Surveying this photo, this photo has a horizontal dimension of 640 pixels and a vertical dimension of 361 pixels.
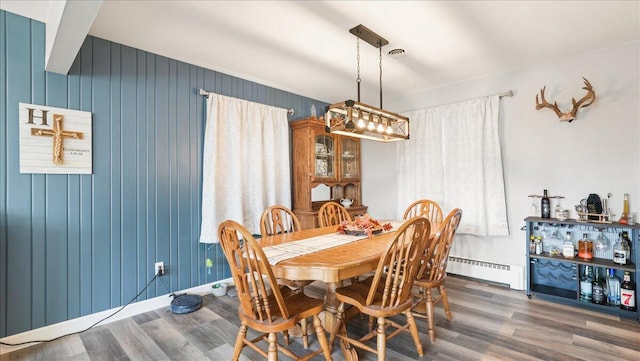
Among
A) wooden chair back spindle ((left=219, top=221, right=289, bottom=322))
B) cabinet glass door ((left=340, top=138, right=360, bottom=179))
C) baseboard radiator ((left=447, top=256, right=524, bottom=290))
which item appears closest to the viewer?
wooden chair back spindle ((left=219, top=221, right=289, bottom=322))

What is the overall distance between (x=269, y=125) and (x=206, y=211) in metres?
1.22

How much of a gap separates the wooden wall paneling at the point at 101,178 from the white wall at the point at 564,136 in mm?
3598

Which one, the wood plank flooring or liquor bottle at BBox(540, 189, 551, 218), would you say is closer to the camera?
the wood plank flooring

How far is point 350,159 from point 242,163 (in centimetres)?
168

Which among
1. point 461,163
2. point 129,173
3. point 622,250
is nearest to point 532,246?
point 622,250

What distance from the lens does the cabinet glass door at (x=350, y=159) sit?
427 centimetres

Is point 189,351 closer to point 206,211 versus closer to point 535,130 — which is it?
point 206,211

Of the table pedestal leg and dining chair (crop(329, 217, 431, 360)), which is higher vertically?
dining chair (crop(329, 217, 431, 360))

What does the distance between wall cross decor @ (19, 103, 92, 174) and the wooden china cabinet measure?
2132 millimetres

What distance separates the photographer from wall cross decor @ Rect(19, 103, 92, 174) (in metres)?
2.19

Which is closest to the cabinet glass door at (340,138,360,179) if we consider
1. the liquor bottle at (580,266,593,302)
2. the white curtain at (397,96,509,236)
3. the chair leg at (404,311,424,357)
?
Result: the white curtain at (397,96,509,236)

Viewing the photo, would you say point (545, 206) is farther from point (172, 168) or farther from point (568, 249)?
point (172, 168)

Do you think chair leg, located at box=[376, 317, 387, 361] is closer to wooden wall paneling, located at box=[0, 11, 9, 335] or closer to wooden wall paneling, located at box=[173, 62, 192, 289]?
wooden wall paneling, located at box=[173, 62, 192, 289]

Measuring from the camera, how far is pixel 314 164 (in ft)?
12.5
